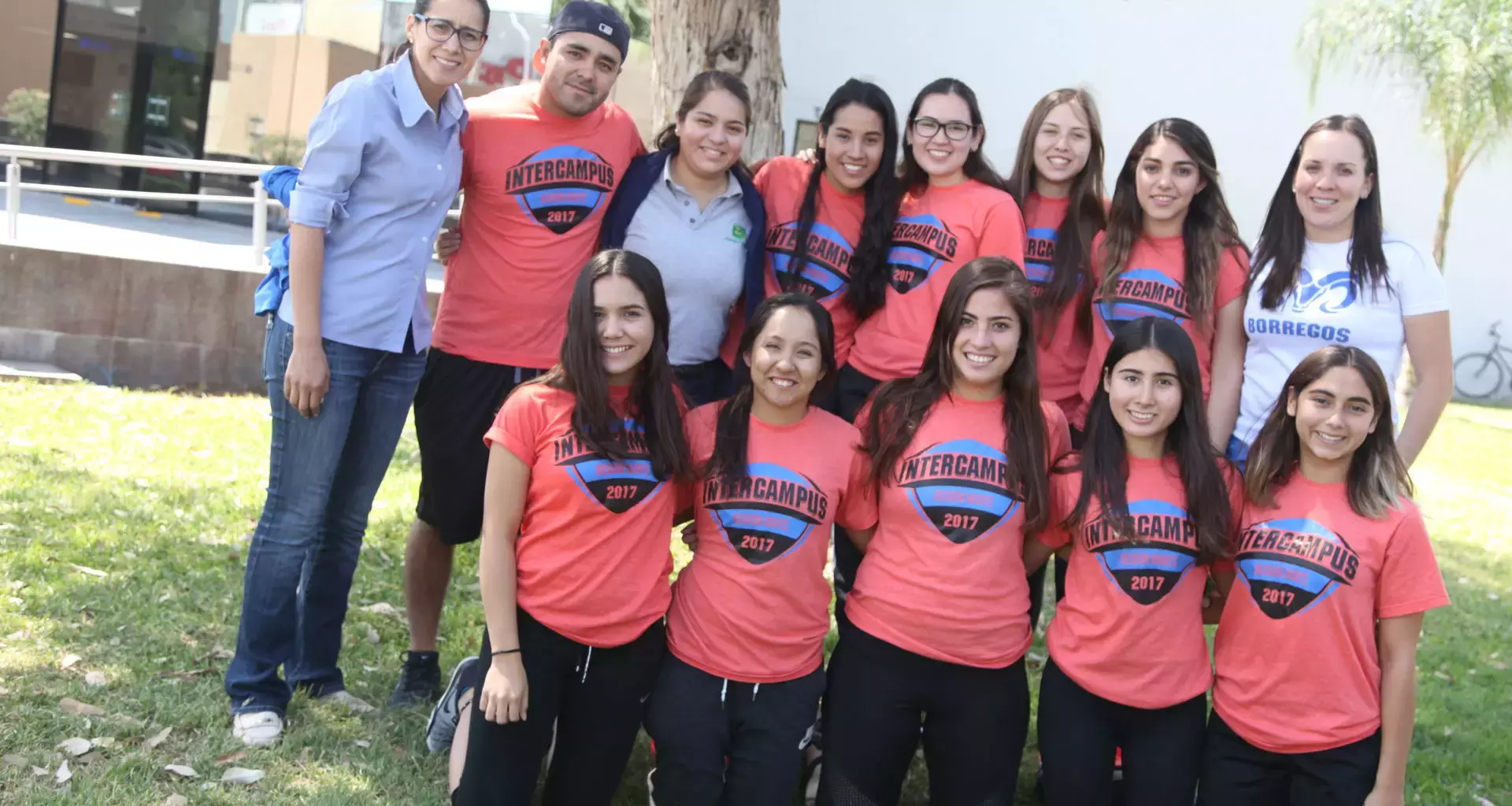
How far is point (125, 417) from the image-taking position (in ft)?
25.7

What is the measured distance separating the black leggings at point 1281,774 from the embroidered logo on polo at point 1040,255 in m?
1.37

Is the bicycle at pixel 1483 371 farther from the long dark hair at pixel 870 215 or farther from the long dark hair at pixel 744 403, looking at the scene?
the long dark hair at pixel 744 403

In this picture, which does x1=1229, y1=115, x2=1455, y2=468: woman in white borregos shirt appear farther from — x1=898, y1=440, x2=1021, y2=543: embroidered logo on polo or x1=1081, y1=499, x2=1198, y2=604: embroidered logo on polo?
x1=898, y1=440, x2=1021, y2=543: embroidered logo on polo

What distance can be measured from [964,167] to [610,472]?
1.45 m

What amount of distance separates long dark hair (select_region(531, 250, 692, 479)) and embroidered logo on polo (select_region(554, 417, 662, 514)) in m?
0.02

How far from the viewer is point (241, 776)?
3.56 meters

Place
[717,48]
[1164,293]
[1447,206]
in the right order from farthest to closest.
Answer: [1447,206] → [717,48] → [1164,293]

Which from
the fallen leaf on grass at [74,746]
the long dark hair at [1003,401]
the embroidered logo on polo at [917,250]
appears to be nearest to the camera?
the long dark hair at [1003,401]

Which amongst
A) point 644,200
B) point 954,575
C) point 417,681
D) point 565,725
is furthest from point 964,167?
point 417,681

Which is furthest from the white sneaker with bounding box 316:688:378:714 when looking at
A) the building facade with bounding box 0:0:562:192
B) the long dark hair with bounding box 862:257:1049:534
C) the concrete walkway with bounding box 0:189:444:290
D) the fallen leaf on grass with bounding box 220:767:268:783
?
the building facade with bounding box 0:0:562:192

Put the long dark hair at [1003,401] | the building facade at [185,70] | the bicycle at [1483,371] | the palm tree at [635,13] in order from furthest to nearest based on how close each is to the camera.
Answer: the bicycle at [1483,371], the building facade at [185,70], the palm tree at [635,13], the long dark hair at [1003,401]

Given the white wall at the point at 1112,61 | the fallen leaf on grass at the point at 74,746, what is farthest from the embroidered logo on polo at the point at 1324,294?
the white wall at the point at 1112,61

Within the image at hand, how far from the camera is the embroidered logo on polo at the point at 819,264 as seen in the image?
3.89 m

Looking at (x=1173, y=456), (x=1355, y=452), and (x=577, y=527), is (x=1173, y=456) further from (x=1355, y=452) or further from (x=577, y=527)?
(x=577, y=527)
